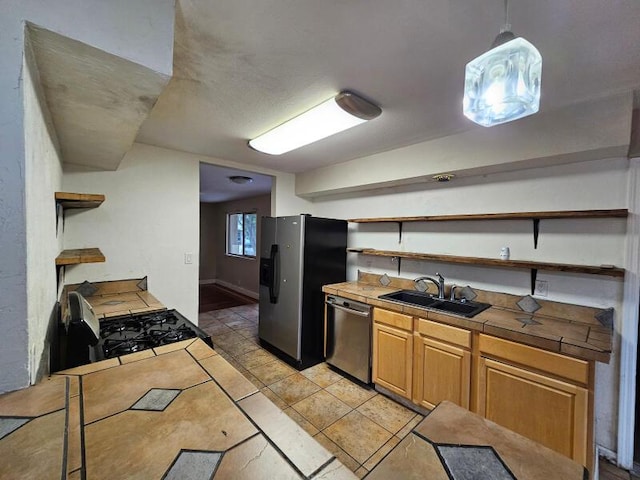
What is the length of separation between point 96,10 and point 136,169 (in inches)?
83.3

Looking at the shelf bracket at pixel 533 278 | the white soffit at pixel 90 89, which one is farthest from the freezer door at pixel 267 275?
the shelf bracket at pixel 533 278

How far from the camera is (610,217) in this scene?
1.83m

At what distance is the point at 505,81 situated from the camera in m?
0.84

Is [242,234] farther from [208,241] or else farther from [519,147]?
[519,147]

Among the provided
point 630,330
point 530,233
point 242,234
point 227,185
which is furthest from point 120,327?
point 242,234

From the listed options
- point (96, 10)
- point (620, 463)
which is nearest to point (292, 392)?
point (620, 463)

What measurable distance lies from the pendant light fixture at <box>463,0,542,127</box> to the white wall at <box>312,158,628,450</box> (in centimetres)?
158

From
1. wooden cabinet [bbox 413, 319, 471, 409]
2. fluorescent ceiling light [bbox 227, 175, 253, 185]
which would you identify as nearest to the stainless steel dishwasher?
wooden cabinet [bbox 413, 319, 471, 409]

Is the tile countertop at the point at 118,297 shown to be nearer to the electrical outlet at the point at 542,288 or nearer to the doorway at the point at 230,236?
the doorway at the point at 230,236

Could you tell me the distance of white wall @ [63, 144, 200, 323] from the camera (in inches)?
94.1

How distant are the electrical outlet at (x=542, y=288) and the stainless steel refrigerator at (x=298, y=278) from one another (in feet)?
6.18

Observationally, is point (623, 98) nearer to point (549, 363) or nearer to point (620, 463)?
point (549, 363)

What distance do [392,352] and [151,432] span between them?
80.2 inches

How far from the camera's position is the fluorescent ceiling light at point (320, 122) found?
68.9 inches
